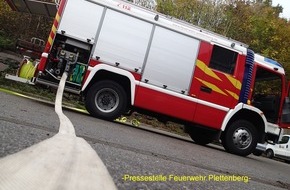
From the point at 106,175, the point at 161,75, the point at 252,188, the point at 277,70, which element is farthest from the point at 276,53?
the point at 106,175

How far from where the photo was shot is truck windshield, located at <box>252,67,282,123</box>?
Answer: 8.27 metres

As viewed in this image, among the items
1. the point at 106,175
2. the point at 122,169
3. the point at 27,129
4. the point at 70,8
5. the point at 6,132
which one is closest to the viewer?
the point at 106,175

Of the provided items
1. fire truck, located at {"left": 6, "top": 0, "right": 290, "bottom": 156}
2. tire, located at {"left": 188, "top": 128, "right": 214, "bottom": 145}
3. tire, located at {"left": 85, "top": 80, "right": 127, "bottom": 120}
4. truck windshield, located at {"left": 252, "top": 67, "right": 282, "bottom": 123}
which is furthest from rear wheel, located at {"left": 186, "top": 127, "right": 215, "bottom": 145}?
tire, located at {"left": 85, "top": 80, "right": 127, "bottom": 120}

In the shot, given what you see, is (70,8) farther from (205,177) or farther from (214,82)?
(205,177)

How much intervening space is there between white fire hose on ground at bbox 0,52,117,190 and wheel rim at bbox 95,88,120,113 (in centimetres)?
463

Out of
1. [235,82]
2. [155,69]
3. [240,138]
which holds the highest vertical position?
[235,82]

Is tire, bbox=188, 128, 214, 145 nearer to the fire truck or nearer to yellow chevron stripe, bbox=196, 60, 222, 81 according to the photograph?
the fire truck

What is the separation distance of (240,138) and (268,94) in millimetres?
1517

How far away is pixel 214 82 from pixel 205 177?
15.4ft

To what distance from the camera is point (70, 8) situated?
23.2 feet

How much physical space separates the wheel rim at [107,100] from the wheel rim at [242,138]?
287 centimetres

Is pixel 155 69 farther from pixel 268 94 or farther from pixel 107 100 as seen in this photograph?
pixel 268 94

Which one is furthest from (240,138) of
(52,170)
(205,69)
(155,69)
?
(52,170)

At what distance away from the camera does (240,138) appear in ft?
25.7
